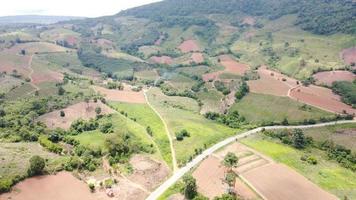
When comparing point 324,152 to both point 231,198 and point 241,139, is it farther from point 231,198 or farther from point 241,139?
point 231,198

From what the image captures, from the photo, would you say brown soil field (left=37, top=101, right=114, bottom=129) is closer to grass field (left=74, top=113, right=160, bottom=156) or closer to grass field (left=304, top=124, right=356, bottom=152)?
grass field (left=74, top=113, right=160, bottom=156)

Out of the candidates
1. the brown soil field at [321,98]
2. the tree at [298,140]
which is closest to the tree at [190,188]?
the tree at [298,140]

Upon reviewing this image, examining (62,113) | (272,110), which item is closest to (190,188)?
(62,113)

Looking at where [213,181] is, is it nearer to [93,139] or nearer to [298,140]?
[298,140]

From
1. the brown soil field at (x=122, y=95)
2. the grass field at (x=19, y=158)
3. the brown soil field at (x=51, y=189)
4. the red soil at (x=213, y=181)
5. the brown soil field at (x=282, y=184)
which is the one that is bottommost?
the brown soil field at (x=122, y=95)

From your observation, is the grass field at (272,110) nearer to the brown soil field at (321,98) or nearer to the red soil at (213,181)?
the brown soil field at (321,98)

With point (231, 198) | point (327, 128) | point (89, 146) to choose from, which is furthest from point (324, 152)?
point (89, 146)
